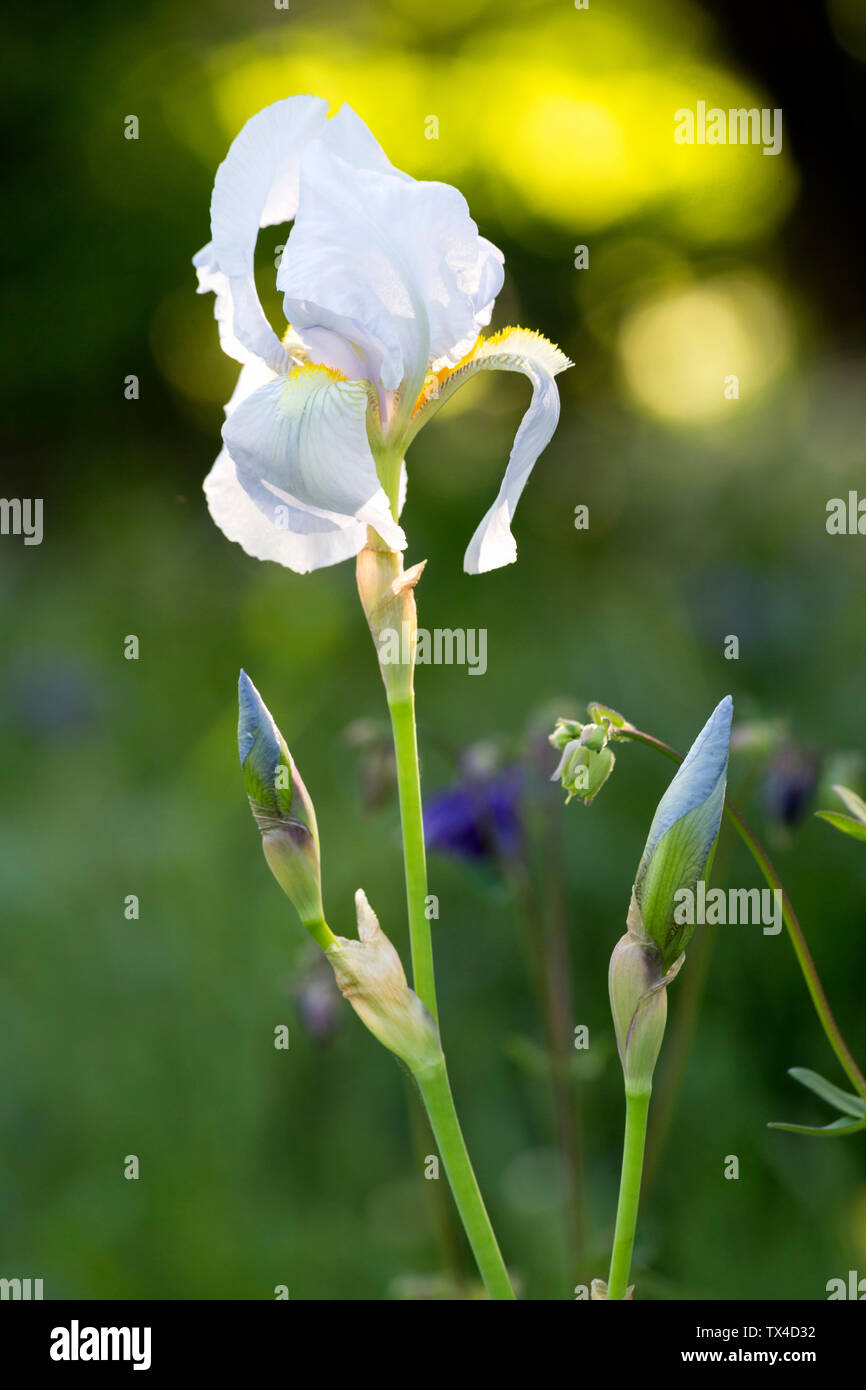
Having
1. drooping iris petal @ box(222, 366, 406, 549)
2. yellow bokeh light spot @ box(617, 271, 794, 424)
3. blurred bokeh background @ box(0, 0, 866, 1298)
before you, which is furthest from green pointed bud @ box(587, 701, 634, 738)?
yellow bokeh light spot @ box(617, 271, 794, 424)

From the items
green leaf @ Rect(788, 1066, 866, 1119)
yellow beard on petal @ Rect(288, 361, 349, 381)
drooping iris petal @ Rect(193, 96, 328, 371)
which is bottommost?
green leaf @ Rect(788, 1066, 866, 1119)

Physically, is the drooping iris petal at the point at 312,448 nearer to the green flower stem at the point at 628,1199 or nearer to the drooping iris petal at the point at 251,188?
the drooping iris petal at the point at 251,188

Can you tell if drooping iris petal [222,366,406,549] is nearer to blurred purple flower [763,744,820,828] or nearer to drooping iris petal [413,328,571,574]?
drooping iris petal [413,328,571,574]

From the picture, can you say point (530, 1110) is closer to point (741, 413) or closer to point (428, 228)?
point (428, 228)

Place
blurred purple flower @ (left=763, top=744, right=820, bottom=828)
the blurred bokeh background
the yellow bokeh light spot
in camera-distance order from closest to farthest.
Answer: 1. blurred purple flower @ (left=763, top=744, right=820, bottom=828)
2. the blurred bokeh background
3. the yellow bokeh light spot

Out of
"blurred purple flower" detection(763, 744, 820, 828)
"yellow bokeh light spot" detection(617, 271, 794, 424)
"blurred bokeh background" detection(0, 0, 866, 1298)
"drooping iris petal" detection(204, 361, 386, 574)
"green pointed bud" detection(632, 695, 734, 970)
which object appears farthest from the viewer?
"yellow bokeh light spot" detection(617, 271, 794, 424)

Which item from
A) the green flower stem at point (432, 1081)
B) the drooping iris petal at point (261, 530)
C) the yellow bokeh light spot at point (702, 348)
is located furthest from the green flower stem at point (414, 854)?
the yellow bokeh light spot at point (702, 348)

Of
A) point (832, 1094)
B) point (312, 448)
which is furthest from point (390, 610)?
point (832, 1094)
